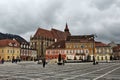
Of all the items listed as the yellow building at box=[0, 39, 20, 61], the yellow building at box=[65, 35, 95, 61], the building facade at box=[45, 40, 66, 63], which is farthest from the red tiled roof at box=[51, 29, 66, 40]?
the yellow building at box=[0, 39, 20, 61]

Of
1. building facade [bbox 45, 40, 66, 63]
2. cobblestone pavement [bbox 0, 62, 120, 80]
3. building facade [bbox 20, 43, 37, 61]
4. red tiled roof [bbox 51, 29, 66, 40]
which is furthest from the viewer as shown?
red tiled roof [bbox 51, 29, 66, 40]

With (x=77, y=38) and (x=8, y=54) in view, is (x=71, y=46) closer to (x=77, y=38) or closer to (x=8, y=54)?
(x=77, y=38)

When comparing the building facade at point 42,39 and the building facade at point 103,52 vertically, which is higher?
the building facade at point 42,39

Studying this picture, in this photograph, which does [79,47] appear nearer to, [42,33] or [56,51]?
[56,51]

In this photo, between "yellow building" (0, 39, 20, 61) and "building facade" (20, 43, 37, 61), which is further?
"building facade" (20, 43, 37, 61)

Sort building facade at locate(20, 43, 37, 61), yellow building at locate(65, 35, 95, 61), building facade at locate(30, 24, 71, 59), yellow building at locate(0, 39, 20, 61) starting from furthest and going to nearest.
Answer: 1. building facade at locate(30, 24, 71, 59)
2. building facade at locate(20, 43, 37, 61)
3. yellow building at locate(65, 35, 95, 61)
4. yellow building at locate(0, 39, 20, 61)

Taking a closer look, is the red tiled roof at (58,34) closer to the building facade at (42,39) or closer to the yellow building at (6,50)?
the building facade at (42,39)

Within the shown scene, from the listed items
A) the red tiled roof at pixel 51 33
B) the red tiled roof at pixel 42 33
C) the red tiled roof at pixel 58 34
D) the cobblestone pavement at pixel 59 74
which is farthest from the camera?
the red tiled roof at pixel 58 34

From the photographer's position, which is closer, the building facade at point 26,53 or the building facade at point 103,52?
the building facade at point 26,53

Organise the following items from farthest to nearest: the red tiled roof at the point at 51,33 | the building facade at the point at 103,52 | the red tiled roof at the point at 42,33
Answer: the red tiled roof at the point at 51,33, the red tiled roof at the point at 42,33, the building facade at the point at 103,52

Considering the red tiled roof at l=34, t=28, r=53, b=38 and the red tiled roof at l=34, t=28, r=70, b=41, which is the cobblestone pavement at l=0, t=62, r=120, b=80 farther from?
the red tiled roof at l=34, t=28, r=70, b=41

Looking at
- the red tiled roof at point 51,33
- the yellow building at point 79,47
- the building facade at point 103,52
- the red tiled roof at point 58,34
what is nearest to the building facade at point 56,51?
the yellow building at point 79,47

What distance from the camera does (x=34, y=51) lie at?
13525cm

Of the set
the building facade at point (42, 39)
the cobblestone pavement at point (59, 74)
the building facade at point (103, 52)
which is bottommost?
the cobblestone pavement at point (59, 74)
